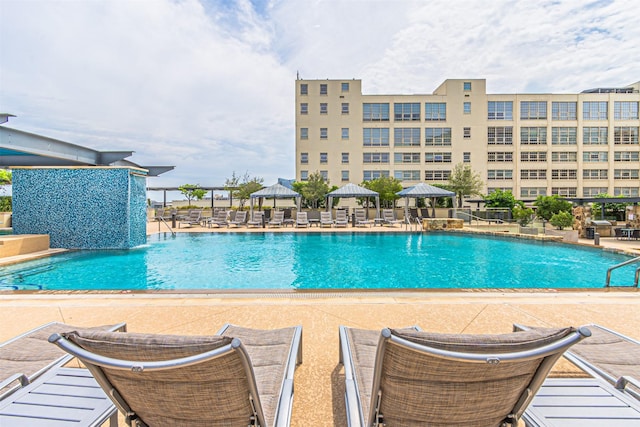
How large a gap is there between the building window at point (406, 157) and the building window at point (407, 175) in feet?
3.85

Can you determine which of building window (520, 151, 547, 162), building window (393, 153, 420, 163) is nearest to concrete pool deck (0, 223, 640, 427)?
building window (393, 153, 420, 163)

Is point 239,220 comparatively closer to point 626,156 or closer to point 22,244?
point 22,244

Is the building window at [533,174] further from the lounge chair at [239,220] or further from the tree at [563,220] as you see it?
the lounge chair at [239,220]

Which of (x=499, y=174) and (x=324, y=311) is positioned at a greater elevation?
(x=499, y=174)

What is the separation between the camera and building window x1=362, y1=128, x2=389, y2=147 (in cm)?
3384

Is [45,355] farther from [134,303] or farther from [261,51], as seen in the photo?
Answer: [261,51]

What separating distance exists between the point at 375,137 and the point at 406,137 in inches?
130

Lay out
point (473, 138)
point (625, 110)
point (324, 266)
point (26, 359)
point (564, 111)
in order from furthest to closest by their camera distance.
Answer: point (625, 110) < point (564, 111) < point (473, 138) < point (324, 266) < point (26, 359)

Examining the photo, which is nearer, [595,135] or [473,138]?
[473,138]

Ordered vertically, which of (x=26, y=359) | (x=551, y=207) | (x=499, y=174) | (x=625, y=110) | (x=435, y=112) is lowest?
(x=26, y=359)

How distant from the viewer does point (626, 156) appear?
3428cm

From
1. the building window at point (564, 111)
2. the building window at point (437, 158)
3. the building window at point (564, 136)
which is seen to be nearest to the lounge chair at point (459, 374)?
the building window at point (437, 158)

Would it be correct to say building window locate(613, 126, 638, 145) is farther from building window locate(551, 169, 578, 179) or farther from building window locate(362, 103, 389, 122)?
building window locate(362, 103, 389, 122)

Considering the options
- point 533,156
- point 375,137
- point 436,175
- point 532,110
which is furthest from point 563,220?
point 532,110
